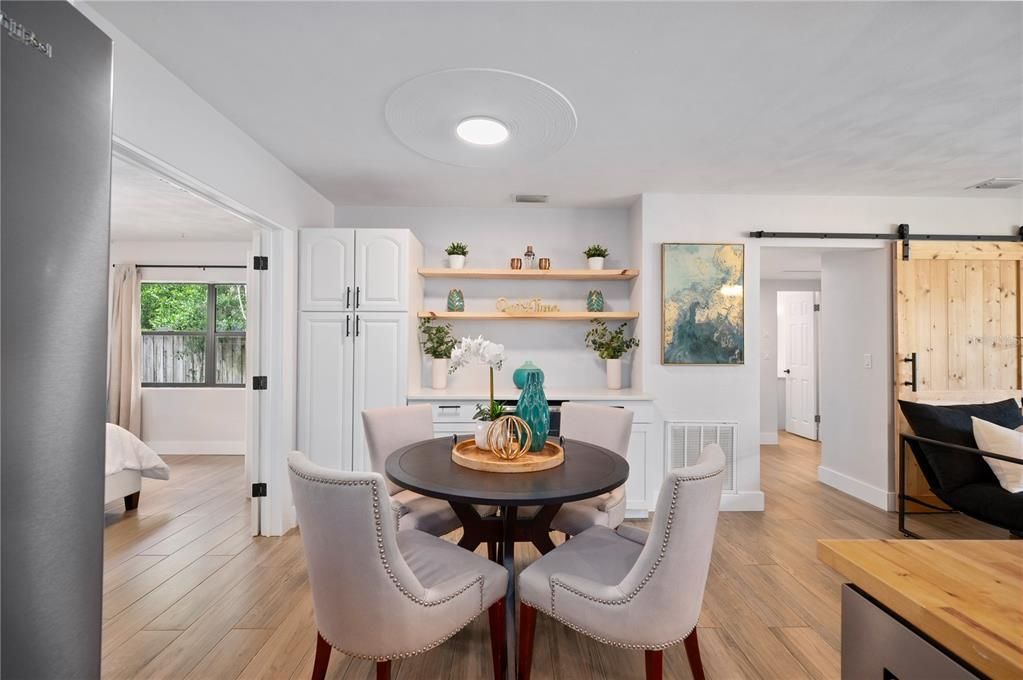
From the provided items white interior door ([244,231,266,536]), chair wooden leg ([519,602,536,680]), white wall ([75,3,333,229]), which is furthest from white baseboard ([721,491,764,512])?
white wall ([75,3,333,229])

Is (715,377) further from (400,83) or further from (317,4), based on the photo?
(317,4)

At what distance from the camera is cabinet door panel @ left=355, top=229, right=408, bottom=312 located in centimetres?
350

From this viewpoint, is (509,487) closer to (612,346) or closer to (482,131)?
(482,131)

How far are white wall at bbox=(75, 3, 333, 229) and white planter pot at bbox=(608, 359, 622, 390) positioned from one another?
8.72ft

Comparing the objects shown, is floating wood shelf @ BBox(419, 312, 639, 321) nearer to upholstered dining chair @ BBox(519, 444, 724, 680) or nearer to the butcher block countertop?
upholstered dining chair @ BBox(519, 444, 724, 680)

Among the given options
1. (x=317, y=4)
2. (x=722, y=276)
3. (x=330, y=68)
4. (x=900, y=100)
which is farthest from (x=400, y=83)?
(x=722, y=276)

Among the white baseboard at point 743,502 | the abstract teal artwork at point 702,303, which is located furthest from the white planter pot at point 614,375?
the white baseboard at point 743,502

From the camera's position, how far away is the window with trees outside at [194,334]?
5.72m

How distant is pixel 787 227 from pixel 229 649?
4.40 meters

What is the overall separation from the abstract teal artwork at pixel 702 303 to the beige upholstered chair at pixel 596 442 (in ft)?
4.27

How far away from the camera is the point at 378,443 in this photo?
2.51 metres

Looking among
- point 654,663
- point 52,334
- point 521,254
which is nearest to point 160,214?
point 521,254

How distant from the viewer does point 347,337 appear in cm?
347

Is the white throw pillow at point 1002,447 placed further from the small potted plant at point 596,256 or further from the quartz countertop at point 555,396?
the small potted plant at point 596,256
